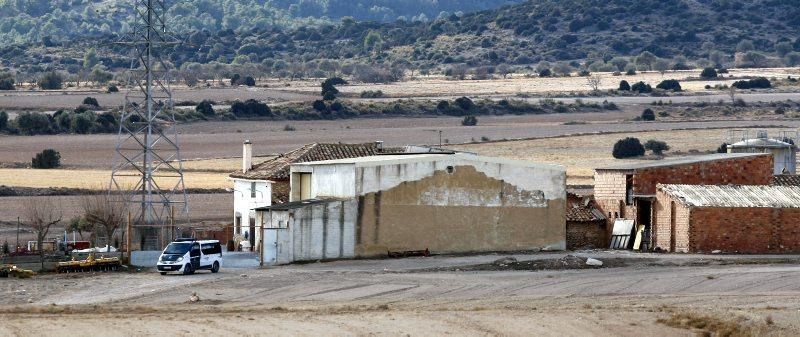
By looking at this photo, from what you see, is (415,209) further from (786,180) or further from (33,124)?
(33,124)

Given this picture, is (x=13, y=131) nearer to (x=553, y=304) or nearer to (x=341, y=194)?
(x=341, y=194)

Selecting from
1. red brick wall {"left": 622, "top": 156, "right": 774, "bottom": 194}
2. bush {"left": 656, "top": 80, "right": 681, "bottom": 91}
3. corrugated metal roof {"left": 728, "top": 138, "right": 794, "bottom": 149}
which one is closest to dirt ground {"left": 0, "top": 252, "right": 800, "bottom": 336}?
red brick wall {"left": 622, "top": 156, "right": 774, "bottom": 194}

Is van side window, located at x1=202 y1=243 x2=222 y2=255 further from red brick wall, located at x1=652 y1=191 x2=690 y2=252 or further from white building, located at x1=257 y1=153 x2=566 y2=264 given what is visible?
red brick wall, located at x1=652 y1=191 x2=690 y2=252

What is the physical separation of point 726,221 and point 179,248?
21043 mm

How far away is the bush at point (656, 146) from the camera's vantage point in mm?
114469

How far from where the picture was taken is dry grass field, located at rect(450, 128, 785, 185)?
108688mm

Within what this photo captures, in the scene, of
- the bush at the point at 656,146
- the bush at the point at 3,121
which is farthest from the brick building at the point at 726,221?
the bush at the point at 3,121

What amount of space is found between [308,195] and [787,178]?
21313 millimetres

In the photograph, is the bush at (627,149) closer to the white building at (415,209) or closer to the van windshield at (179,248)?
the white building at (415,209)

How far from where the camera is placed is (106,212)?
67.8 meters

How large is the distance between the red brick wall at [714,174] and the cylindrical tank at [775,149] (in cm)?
889

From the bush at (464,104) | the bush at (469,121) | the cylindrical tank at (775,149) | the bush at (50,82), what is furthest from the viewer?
the bush at (50,82)

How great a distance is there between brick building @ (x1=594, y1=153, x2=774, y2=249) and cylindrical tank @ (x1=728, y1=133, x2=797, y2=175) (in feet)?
30.0

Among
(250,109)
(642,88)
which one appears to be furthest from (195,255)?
(642,88)
